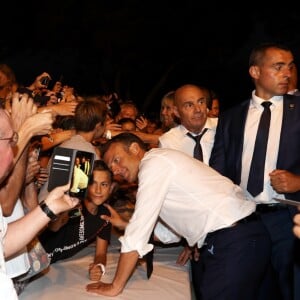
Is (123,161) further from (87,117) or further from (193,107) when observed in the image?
(193,107)

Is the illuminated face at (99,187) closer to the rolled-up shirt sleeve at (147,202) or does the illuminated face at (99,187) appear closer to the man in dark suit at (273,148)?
the man in dark suit at (273,148)

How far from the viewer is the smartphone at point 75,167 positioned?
2.22 meters

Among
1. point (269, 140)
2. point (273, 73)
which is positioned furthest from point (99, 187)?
point (273, 73)

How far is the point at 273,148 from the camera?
3.43 meters

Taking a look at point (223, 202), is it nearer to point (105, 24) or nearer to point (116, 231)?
point (116, 231)

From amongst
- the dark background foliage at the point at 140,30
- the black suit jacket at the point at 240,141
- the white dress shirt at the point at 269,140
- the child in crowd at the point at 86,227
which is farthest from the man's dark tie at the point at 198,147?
the dark background foliage at the point at 140,30

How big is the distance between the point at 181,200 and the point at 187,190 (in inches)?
2.8

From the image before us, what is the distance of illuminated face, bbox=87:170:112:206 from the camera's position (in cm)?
361

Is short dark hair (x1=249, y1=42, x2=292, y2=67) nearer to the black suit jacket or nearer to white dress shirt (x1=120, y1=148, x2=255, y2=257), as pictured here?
the black suit jacket

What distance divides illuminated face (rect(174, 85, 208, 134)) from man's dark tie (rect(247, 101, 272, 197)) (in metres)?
0.68

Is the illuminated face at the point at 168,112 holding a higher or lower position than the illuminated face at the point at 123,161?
higher

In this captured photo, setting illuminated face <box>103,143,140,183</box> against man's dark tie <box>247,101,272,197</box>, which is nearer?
illuminated face <box>103,143,140,183</box>

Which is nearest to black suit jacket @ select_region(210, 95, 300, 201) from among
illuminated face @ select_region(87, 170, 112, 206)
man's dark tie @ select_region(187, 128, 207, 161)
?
man's dark tie @ select_region(187, 128, 207, 161)

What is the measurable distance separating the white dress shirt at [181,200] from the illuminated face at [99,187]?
642mm
